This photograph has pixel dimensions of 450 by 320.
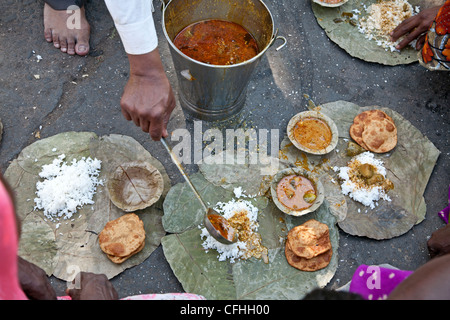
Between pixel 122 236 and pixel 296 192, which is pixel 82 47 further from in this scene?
pixel 296 192

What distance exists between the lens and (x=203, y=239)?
2.42m

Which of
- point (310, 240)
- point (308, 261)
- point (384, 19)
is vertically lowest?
point (308, 261)

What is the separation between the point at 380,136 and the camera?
2.75m

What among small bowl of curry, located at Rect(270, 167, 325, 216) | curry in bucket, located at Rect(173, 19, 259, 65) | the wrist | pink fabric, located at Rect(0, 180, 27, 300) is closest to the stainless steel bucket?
curry in bucket, located at Rect(173, 19, 259, 65)

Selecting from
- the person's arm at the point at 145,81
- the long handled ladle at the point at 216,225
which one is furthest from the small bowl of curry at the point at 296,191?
the person's arm at the point at 145,81

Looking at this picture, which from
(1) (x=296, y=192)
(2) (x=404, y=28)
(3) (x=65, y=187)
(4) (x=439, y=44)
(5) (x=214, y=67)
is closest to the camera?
(5) (x=214, y=67)

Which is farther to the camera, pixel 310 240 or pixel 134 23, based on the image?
pixel 310 240

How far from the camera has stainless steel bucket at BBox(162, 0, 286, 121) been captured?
233 centimetres

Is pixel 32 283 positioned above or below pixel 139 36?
below

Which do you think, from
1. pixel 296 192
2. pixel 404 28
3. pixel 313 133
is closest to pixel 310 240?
pixel 296 192

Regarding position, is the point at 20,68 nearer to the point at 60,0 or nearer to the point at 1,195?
the point at 60,0

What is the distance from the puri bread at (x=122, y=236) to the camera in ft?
7.47

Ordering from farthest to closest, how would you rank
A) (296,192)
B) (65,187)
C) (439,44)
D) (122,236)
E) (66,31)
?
(66,31), (439,44), (296,192), (65,187), (122,236)

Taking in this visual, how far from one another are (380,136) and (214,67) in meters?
1.37
